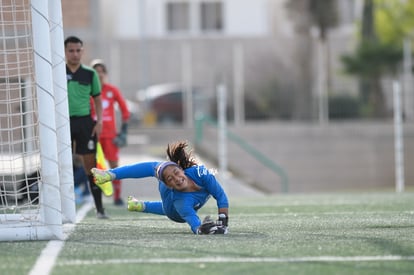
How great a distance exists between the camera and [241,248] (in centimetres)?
745

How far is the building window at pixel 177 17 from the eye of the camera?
4675cm

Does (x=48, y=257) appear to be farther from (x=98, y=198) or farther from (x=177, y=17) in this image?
(x=177, y=17)

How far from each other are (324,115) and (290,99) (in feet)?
4.20

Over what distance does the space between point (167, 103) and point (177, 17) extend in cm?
1290

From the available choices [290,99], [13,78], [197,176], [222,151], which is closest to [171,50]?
[290,99]

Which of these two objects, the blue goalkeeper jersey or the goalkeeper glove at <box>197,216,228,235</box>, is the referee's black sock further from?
the goalkeeper glove at <box>197,216,228,235</box>

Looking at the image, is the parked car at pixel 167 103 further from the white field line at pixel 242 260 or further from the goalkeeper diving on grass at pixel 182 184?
the white field line at pixel 242 260

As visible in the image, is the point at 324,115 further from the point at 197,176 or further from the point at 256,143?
the point at 197,176

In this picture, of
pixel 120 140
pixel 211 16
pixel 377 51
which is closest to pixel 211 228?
pixel 120 140

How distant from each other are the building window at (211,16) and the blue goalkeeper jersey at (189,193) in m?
38.0

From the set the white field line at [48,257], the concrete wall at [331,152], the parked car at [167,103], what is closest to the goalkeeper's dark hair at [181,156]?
the white field line at [48,257]

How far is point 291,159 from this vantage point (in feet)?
94.5

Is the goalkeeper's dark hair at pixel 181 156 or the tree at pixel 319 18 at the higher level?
the tree at pixel 319 18

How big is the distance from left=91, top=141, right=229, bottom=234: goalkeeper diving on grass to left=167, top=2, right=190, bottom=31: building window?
37.9 m
